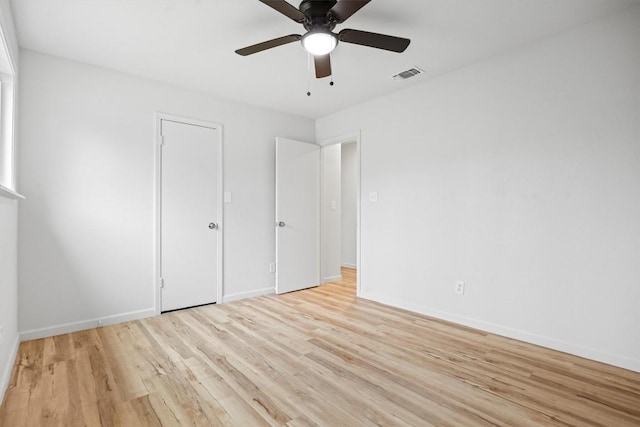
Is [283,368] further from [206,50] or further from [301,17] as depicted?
[206,50]

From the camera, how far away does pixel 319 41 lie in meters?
2.02

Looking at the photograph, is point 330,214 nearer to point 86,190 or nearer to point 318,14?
point 86,190

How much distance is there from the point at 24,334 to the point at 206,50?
9.13 ft

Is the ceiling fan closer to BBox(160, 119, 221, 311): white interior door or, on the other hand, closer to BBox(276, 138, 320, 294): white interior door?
BBox(160, 119, 221, 311): white interior door

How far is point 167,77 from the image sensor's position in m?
3.27

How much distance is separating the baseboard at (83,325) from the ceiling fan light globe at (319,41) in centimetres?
291

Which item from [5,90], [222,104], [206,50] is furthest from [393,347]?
[5,90]

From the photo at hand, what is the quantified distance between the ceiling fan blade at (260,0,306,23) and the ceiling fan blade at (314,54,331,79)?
33cm

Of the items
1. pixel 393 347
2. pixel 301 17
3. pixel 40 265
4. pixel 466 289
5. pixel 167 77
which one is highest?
pixel 167 77

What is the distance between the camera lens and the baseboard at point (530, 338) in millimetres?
2231

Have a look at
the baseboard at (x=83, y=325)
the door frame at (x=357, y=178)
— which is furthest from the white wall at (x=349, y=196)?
the baseboard at (x=83, y=325)

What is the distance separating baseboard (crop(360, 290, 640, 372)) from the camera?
2231 millimetres

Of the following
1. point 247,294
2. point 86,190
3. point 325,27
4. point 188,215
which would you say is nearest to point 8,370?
point 86,190

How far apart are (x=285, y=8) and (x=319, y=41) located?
0.31 meters
